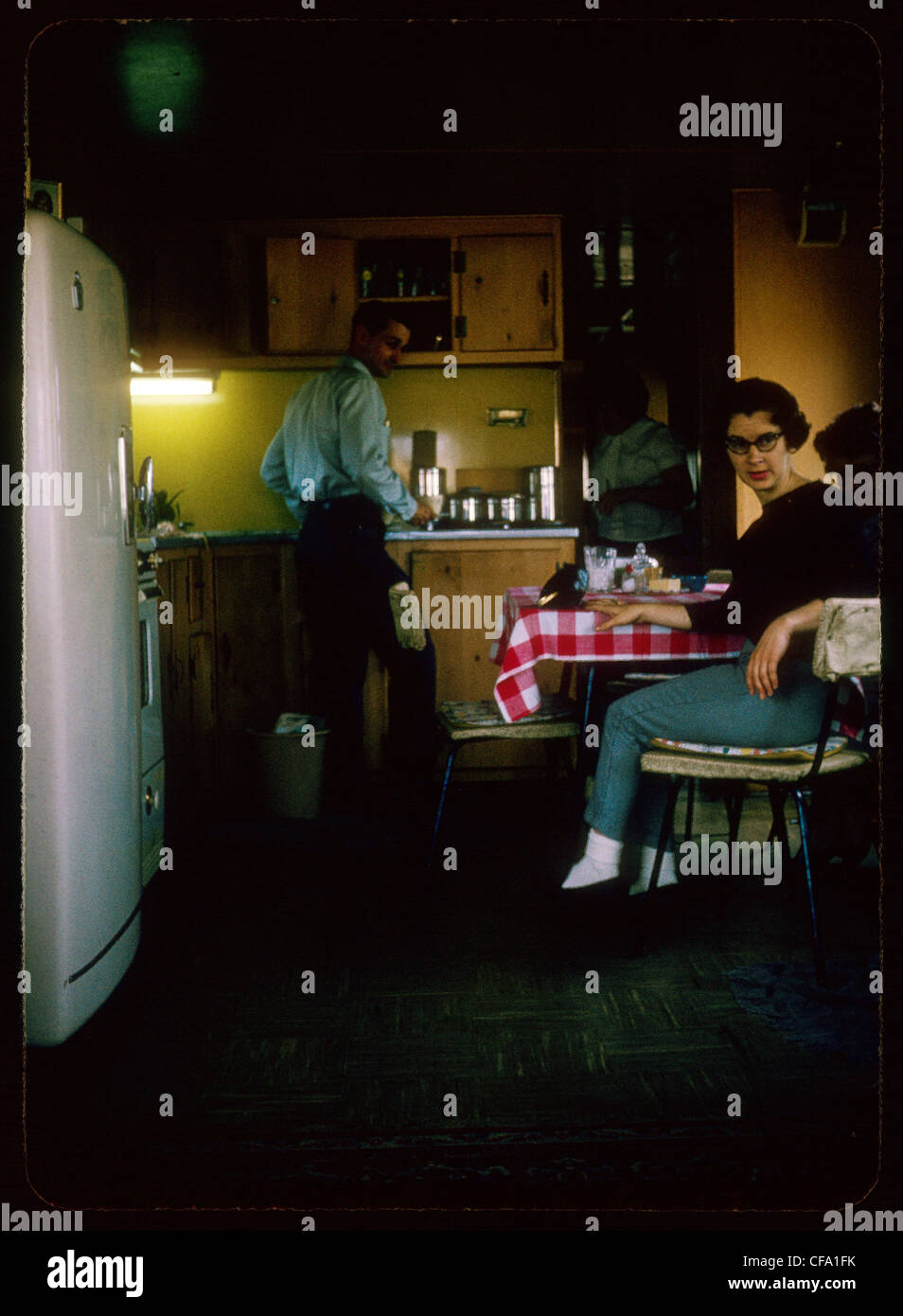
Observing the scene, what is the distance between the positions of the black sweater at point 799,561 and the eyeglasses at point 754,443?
0.44 feet

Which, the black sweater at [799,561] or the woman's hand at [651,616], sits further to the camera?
the woman's hand at [651,616]

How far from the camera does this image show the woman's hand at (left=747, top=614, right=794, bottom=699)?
8.29ft

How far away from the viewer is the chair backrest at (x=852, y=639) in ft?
7.11

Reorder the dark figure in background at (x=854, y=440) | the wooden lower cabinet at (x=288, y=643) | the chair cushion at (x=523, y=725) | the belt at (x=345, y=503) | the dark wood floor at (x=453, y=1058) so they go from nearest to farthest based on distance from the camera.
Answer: the dark wood floor at (x=453, y=1058) → the chair cushion at (x=523, y=725) → the dark figure in background at (x=854, y=440) → the belt at (x=345, y=503) → the wooden lower cabinet at (x=288, y=643)

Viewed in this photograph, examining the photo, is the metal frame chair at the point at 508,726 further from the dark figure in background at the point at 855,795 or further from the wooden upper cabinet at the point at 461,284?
the wooden upper cabinet at the point at 461,284

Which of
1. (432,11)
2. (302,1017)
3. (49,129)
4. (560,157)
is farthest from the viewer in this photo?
(560,157)

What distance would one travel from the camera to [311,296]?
5.30m

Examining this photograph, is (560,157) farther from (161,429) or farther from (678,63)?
(161,429)

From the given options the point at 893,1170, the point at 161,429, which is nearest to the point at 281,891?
the point at 893,1170

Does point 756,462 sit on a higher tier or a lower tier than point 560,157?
lower

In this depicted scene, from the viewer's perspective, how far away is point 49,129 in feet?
14.5

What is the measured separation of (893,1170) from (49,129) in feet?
15.0

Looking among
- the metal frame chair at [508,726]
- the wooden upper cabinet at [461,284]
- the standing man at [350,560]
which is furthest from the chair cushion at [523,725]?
the wooden upper cabinet at [461,284]

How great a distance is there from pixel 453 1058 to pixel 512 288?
397 cm
